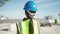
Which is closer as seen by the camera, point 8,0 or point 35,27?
point 35,27

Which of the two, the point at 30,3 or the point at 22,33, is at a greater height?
the point at 30,3

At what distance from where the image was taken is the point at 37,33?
9.02 ft

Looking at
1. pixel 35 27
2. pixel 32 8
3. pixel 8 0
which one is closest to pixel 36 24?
pixel 35 27

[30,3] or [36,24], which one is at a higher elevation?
[30,3]

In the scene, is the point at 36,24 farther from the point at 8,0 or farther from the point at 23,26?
the point at 8,0

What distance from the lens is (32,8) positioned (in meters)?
2.73

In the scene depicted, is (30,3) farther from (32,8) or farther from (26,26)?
(26,26)

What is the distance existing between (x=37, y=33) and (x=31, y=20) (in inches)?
7.6

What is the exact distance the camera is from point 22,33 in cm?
267

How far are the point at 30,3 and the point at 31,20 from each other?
22 cm

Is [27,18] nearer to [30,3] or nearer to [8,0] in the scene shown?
[30,3]

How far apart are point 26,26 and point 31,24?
0.09 m

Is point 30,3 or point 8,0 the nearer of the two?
point 30,3

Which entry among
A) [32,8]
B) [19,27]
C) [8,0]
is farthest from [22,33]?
[8,0]
